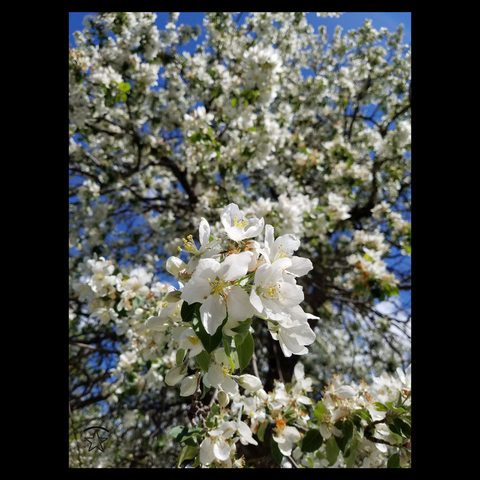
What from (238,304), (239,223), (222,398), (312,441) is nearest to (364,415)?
(312,441)

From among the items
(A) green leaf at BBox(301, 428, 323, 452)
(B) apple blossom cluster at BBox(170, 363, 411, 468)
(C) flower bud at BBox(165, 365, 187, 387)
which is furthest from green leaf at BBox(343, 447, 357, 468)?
(C) flower bud at BBox(165, 365, 187, 387)

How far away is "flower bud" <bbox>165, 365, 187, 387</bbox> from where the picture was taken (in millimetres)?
1061

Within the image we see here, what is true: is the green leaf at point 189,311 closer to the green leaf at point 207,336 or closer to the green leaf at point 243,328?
the green leaf at point 207,336

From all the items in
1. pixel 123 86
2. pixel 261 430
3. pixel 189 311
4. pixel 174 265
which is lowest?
pixel 261 430

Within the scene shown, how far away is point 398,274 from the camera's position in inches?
181

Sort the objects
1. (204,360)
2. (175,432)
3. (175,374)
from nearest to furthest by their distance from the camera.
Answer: (204,360)
(175,374)
(175,432)

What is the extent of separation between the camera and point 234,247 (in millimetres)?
995

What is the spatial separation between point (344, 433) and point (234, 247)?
987 millimetres

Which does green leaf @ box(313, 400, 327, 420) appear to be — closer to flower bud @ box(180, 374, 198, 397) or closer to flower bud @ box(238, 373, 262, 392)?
flower bud @ box(238, 373, 262, 392)

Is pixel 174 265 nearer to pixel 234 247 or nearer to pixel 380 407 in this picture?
pixel 234 247

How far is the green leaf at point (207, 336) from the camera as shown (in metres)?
0.84
